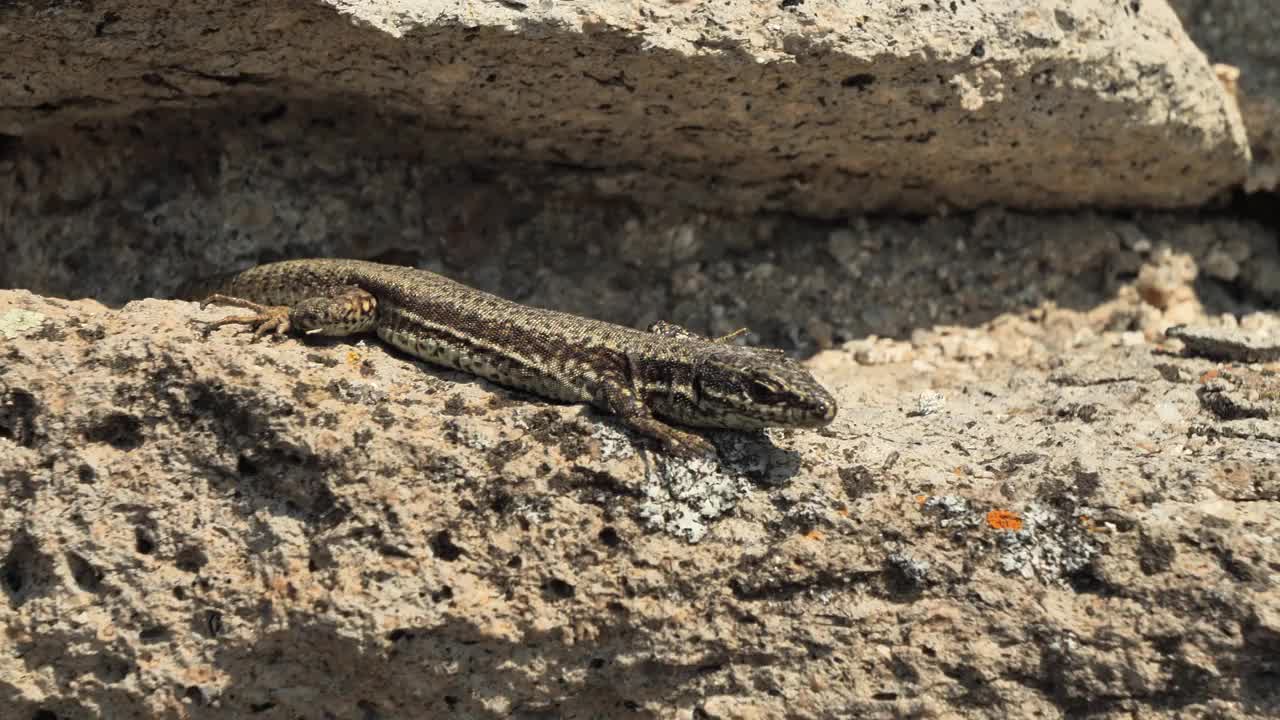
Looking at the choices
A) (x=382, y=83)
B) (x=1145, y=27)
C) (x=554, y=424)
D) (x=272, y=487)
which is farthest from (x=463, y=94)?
(x=1145, y=27)

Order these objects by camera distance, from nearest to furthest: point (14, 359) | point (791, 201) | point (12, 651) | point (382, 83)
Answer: point (12, 651), point (14, 359), point (382, 83), point (791, 201)

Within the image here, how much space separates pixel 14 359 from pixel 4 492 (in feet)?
2.02

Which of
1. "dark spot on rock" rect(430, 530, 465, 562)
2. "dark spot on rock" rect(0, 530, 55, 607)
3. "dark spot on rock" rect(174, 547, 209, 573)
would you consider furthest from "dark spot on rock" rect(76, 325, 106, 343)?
"dark spot on rock" rect(430, 530, 465, 562)

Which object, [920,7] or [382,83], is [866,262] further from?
[382,83]

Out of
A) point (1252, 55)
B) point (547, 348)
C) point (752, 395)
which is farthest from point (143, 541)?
point (1252, 55)

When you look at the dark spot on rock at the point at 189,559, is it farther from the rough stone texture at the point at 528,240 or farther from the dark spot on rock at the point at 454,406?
the rough stone texture at the point at 528,240

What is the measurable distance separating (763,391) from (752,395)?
55 millimetres

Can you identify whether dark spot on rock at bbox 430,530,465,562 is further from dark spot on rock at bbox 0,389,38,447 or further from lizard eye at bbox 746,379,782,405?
dark spot on rock at bbox 0,389,38,447

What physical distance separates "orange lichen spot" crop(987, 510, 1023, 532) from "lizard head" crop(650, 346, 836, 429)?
0.79 metres

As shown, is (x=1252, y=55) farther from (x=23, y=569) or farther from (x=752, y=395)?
(x=23, y=569)

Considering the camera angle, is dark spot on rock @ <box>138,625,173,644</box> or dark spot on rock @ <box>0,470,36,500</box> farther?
dark spot on rock @ <box>0,470,36,500</box>

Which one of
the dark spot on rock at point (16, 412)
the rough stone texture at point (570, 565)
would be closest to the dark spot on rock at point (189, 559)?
the rough stone texture at point (570, 565)

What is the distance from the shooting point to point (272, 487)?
4742 mm

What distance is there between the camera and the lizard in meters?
4.85
